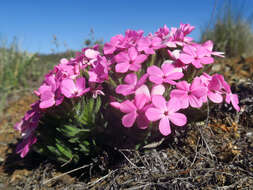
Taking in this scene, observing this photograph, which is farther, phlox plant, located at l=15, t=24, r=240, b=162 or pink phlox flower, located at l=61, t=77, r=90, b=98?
pink phlox flower, located at l=61, t=77, r=90, b=98

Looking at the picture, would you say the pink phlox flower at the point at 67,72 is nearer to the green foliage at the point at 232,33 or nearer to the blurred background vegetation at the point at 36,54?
the blurred background vegetation at the point at 36,54

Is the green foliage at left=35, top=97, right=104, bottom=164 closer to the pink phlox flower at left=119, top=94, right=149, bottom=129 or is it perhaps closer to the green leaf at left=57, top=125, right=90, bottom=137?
the green leaf at left=57, top=125, right=90, bottom=137

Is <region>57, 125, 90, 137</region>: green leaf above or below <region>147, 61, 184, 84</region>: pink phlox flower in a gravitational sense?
below

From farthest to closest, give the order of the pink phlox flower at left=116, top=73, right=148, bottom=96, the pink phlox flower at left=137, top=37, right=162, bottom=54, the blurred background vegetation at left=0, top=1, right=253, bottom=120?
the blurred background vegetation at left=0, top=1, right=253, bottom=120
the pink phlox flower at left=137, top=37, right=162, bottom=54
the pink phlox flower at left=116, top=73, right=148, bottom=96

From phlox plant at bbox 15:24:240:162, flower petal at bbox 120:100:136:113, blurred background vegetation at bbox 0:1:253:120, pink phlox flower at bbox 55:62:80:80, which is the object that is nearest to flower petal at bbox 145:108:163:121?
phlox plant at bbox 15:24:240:162

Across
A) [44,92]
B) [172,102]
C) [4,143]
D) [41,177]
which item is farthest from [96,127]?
[4,143]

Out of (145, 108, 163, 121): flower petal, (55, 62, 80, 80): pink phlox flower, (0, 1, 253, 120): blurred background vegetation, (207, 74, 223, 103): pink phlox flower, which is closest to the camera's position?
(145, 108, 163, 121): flower petal

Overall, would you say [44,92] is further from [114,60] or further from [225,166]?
[225,166]
